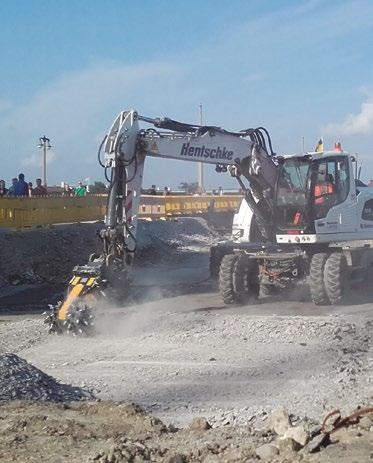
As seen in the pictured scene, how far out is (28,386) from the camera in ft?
27.8

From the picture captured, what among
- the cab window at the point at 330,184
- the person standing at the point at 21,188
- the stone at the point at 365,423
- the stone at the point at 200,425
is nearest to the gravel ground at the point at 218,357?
the stone at the point at 200,425

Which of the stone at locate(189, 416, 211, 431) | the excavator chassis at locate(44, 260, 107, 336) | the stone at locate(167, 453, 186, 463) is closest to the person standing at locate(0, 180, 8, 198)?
the excavator chassis at locate(44, 260, 107, 336)

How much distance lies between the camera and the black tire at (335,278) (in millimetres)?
14164

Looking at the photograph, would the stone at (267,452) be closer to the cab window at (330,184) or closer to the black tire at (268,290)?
the cab window at (330,184)

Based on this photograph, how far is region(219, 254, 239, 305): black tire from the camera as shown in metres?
15.1

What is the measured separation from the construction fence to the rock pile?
1531 cm

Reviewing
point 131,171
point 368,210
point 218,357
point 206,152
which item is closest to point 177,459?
point 218,357

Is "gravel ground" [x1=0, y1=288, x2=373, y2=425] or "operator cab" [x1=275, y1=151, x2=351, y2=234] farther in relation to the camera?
"operator cab" [x1=275, y1=151, x2=351, y2=234]

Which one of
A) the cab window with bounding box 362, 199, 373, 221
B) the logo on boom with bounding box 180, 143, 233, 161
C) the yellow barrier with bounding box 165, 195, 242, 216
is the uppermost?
the logo on boom with bounding box 180, 143, 233, 161

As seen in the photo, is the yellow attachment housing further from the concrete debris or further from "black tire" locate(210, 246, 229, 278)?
the concrete debris

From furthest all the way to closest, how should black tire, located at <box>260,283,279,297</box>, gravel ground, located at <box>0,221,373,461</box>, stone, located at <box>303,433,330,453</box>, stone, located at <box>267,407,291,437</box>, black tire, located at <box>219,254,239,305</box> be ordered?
black tire, located at <box>260,283,279,297</box>, black tire, located at <box>219,254,239,305</box>, gravel ground, located at <box>0,221,373,461</box>, stone, located at <box>267,407,291,437</box>, stone, located at <box>303,433,330,453</box>

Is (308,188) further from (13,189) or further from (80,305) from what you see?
(13,189)

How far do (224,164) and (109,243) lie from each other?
11.6 feet

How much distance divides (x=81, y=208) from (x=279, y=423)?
22687 millimetres
